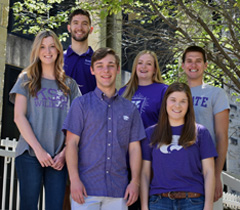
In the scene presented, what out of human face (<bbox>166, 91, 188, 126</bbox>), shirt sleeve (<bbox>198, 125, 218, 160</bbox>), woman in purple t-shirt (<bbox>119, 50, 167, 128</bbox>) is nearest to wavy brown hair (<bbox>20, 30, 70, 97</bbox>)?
woman in purple t-shirt (<bbox>119, 50, 167, 128</bbox>)

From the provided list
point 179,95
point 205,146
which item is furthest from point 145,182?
point 179,95

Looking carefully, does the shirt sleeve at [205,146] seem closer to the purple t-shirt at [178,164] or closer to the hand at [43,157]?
the purple t-shirt at [178,164]

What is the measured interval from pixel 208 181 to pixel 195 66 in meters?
1.42

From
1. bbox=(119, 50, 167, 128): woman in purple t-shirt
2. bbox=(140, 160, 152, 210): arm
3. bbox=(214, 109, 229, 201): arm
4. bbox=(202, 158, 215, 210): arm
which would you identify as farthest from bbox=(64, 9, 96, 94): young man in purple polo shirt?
bbox=(202, 158, 215, 210): arm

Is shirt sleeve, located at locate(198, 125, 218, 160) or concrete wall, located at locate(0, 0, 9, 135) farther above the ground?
concrete wall, located at locate(0, 0, 9, 135)

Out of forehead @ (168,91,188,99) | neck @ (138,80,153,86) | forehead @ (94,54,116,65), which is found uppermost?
forehead @ (94,54,116,65)

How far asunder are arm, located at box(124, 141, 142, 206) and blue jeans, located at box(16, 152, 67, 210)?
0.61 metres

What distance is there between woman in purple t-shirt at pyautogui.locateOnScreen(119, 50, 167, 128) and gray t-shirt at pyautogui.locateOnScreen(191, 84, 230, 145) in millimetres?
384

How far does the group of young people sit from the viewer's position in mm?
3814

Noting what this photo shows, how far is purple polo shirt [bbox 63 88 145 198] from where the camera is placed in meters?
3.81

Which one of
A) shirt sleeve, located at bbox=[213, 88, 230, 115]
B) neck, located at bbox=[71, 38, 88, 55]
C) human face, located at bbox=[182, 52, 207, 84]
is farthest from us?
neck, located at bbox=[71, 38, 88, 55]

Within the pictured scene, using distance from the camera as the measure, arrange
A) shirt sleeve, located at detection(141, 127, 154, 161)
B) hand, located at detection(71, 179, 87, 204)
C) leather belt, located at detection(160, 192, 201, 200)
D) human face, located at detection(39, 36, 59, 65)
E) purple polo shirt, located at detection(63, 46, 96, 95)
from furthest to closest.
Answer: purple polo shirt, located at detection(63, 46, 96, 95) < human face, located at detection(39, 36, 59, 65) < shirt sleeve, located at detection(141, 127, 154, 161) < leather belt, located at detection(160, 192, 201, 200) < hand, located at detection(71, 179, 87, 204)

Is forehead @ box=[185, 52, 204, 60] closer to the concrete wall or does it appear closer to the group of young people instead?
the group of young people

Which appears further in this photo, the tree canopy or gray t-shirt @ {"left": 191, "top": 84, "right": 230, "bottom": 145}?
the tree canopy
